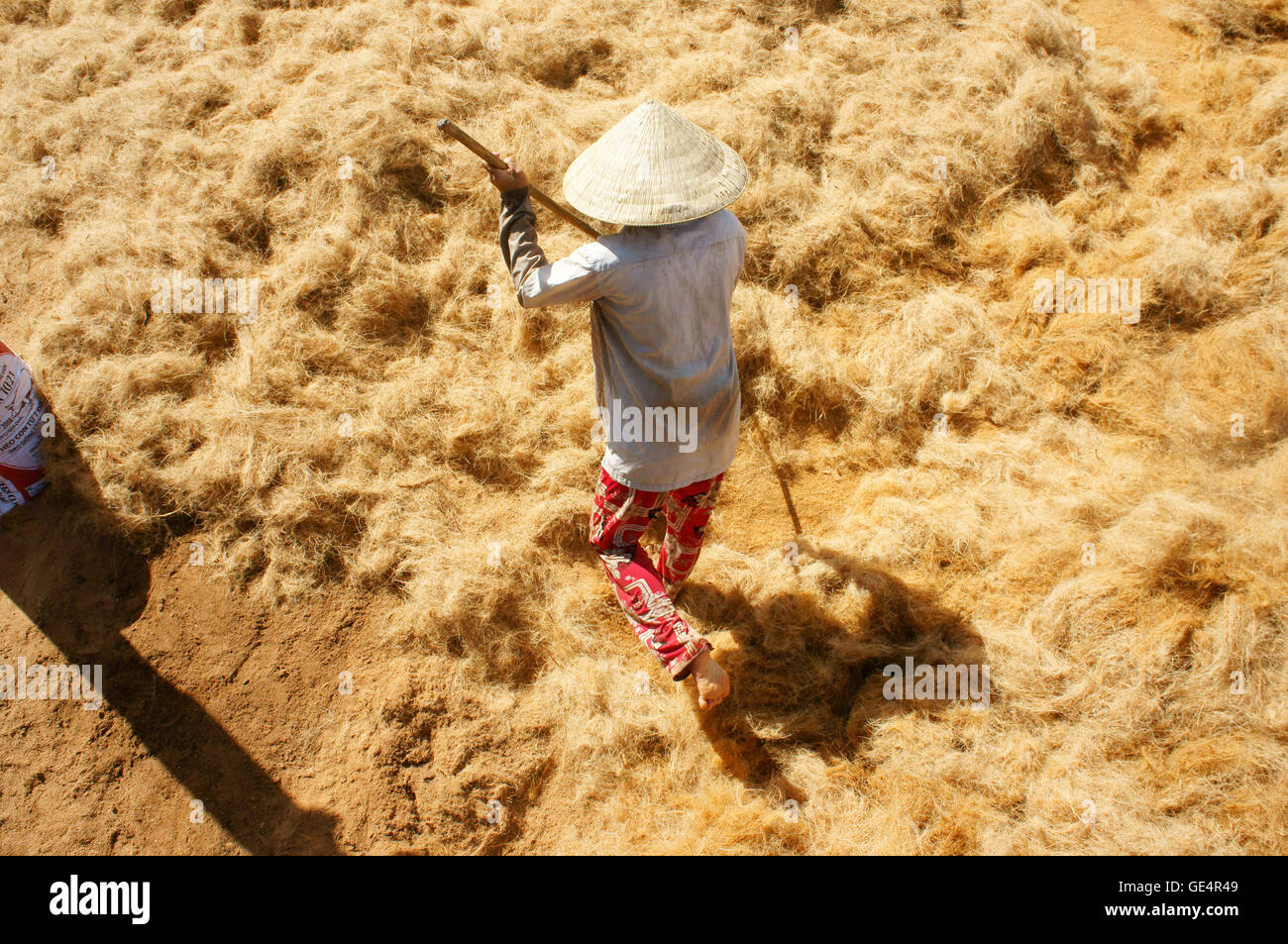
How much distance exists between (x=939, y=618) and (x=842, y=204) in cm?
253

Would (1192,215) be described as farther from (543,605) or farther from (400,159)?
Answer: (400,159)

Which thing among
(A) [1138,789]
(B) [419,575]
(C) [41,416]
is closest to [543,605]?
(B) [419,575]

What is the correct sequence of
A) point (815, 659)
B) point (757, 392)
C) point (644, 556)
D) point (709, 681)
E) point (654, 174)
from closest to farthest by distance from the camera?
point (654, 174)
point (709, 681)
point (644, 556)
point (815, 659)
point (757, 392)

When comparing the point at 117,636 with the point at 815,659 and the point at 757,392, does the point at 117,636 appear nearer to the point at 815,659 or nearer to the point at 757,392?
the point at 815,659

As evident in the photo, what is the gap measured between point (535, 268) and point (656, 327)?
1.28ft

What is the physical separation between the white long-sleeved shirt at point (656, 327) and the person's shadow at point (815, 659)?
881 millimetres

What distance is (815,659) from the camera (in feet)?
10.1

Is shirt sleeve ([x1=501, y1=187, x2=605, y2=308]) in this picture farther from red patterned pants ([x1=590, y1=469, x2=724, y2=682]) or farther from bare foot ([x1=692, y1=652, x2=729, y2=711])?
bare foot ([x1=692, y1=652, x2=729, y2=711])

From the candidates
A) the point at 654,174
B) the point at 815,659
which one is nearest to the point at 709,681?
the point at 815,659

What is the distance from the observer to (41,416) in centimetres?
351

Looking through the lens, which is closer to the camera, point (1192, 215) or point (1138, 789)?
point (1138, 789)

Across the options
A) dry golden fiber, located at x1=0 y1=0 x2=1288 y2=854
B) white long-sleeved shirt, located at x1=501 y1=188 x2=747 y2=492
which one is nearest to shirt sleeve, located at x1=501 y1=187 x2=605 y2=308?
white long-sleeved shirt, located at x1=501 y1=188 x2=747 y2=492

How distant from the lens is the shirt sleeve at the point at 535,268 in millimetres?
2141

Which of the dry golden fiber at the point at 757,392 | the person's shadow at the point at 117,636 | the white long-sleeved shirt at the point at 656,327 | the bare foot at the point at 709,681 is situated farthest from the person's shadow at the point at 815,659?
the person's shadow at the point at 117,636
